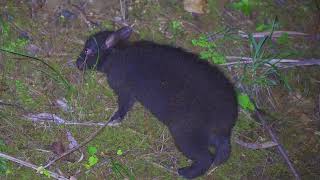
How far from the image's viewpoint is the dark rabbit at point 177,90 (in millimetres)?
3811

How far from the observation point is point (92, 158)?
4004 millimetres

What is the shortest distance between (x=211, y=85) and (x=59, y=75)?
141 centimetres

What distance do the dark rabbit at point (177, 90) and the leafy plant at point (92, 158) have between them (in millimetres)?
320

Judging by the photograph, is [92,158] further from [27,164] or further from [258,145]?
[258,145]

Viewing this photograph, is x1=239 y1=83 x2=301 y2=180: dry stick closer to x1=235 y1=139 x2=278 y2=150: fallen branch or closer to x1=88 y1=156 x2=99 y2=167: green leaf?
x1=235 y1=139 x2=278 y2=150: fallen branch

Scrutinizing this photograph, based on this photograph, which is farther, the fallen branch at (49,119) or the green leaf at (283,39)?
the green leaf at (283,39)

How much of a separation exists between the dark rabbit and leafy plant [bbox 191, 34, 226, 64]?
0.27 meters

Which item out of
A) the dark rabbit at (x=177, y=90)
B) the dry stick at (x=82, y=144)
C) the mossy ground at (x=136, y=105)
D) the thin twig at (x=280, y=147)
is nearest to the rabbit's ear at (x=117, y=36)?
the dark rabbit at (x=177, y=90)

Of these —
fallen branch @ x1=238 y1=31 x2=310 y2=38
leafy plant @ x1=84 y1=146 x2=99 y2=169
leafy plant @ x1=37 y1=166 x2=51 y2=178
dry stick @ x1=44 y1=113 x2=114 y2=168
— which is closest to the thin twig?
fallen branch @ x1=238 y1=31 x2=310 y2=38

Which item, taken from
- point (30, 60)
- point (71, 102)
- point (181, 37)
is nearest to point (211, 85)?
point (181, 37)

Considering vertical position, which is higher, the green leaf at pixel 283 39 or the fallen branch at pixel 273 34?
the fallen branch at pixel 273 34

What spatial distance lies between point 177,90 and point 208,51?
866 mm

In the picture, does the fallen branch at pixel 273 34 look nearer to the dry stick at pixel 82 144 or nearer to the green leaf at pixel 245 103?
the green leaf at pixel 245 103

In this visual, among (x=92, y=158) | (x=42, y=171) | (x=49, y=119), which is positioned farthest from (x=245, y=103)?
(x=42, y=171)
